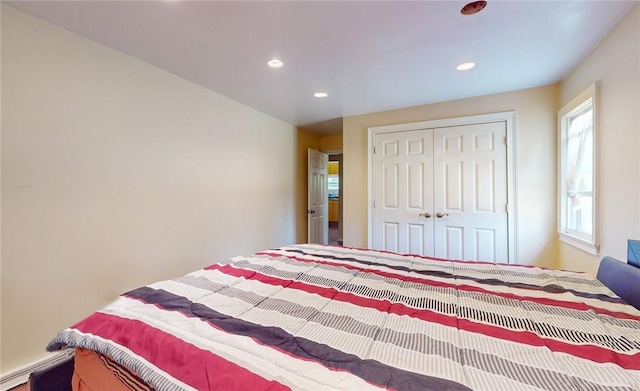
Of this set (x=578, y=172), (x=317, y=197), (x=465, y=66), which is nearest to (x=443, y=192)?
(x=578, y=172)

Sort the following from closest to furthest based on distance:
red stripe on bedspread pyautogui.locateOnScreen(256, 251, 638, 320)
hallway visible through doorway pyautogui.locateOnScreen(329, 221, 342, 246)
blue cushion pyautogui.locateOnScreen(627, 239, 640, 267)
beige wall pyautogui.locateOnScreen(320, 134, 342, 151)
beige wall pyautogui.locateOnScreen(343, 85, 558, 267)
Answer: red stripe on bedspread pyautogui.locateOnScreen(256, 251, 638, 320) → blue cushion pyautogui.locateOnScreen(627, 239, 640, 267) → beige wall pyautogui.locateOnScreen(343, 85, 558, 267) → beige wall pyautogui.locateOnScreen(320, 134, 342, 151) → hallway visible through doorway pyautogui.locateOnScreen(329, 221, 342, 246)

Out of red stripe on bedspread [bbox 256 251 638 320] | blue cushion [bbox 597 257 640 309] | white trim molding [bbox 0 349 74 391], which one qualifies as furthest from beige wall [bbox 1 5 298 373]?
blue cushion [bbox 597 257 640 309]

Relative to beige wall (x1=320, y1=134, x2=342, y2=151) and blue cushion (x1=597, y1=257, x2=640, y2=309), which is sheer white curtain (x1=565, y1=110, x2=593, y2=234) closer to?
blue cushion (x1=597, y1=257, x2=640, y2=309)

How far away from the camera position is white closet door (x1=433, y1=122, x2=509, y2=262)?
293 centimetres

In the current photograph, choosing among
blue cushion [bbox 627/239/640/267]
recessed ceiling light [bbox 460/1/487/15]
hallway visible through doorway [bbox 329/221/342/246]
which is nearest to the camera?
blue cushion [bbox 627/239/640/267]

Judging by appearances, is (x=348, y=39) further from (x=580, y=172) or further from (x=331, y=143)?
(x=331, y=143)

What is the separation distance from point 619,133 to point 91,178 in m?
3.79

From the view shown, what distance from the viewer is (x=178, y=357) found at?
0.76 m

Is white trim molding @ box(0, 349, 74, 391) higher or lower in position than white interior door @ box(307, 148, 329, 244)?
lower

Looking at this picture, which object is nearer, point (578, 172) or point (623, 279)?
point (623, 279)

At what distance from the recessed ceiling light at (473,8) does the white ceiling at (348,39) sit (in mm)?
55

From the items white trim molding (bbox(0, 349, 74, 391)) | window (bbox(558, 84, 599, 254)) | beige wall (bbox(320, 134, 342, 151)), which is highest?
beige wall (bbox(320, 134, 342, 151))

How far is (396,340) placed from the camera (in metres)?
0.85

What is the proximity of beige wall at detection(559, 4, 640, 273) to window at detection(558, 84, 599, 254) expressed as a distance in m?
0.08
